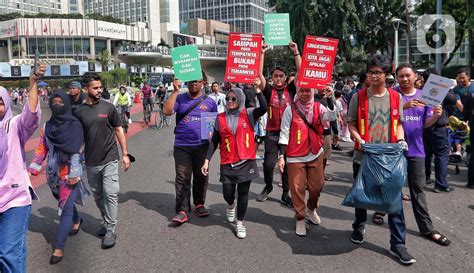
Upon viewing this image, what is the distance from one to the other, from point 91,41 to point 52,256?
310 ft

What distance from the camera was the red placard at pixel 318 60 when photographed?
15.2 feet

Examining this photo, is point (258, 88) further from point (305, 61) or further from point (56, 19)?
point (56, 19)

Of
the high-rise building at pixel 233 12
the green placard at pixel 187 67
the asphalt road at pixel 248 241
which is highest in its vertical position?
the high-rise building at pixel 233 12

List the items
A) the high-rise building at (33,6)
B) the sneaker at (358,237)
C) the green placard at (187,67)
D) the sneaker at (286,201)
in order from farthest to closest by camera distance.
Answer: the high-rise building at (33,6) → the sneaker at (286,201) → the green placard at (187,67) → the sneaker at (358,237)

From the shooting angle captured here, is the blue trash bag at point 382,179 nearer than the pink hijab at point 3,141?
No

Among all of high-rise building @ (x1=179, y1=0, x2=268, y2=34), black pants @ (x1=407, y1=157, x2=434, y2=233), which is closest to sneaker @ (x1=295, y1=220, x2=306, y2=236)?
black pants @ (x1=407, y1=157, x2=434, y2=233)

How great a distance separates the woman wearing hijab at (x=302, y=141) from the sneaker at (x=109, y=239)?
1946 millimetres

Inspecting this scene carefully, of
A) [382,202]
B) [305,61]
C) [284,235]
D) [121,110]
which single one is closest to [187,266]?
[284,235]

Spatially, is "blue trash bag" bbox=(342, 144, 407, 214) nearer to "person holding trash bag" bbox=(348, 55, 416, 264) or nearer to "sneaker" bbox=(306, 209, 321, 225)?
"person holding trash bag" bbox=(348, 55, 416, 264)

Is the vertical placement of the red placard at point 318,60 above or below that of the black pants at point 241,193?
above

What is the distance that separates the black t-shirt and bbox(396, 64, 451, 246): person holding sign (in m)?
3.16

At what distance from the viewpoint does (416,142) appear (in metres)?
A: 4.32

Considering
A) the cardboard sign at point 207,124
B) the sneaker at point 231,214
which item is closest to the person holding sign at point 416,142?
the sneaker at point 231,214

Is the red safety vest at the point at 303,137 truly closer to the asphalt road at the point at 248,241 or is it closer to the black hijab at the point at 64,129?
the asphalt road at the point at 248,241
